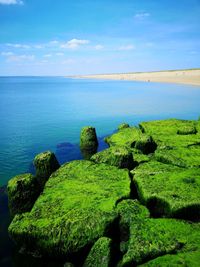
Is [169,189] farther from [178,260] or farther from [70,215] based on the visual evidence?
[70,215]

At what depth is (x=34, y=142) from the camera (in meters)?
22.5

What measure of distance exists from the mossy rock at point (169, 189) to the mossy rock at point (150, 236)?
541mm

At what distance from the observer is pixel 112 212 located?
7.58m

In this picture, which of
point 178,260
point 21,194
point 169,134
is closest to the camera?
point 178,260

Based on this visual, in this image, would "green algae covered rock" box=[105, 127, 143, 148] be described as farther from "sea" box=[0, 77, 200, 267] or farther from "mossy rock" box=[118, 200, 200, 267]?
"mossy rock" box=[118, 200, 200, 267]

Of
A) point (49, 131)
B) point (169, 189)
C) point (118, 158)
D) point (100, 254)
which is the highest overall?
point (118, 158)

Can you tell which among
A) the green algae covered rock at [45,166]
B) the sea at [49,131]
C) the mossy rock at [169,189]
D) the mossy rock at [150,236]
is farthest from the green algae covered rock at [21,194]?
the mossy rock at [169,189]

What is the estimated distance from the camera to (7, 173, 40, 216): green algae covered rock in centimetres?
898

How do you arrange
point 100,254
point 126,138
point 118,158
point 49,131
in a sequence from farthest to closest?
point 49,131 → point 126,138 → point 118,158 → point 100,254

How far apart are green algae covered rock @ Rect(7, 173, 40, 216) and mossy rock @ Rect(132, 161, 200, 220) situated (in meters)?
3.76

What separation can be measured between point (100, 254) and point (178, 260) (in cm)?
181

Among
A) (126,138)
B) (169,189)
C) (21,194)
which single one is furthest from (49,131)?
(169,189)

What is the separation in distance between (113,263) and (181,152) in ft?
23.8

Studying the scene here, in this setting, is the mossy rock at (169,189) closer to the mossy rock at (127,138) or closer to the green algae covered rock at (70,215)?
the green algae covered rock at (70,215)
